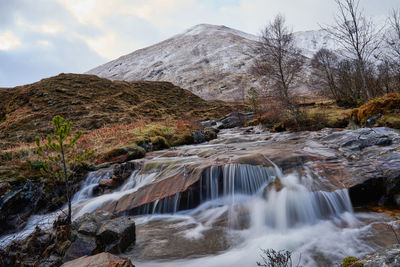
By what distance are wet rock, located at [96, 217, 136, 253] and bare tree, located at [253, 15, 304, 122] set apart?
12.6 m

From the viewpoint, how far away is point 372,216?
4129 millimetres

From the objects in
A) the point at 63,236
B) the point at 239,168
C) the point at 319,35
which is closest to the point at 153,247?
the point at 63,236

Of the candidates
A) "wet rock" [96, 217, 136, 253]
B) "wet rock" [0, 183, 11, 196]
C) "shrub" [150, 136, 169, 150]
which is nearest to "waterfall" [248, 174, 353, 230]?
"wet rock" [96, 217, 136, 253]

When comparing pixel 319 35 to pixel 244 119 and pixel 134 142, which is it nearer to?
pixel 244 119

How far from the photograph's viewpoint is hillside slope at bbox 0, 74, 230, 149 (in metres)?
19.3

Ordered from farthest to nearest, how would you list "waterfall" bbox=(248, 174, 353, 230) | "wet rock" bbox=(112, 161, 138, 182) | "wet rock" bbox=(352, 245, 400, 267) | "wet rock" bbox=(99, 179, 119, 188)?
"wet rock" bbox=(112, 161, 138, 182)
"wet rock" bbox=(99, 179, 119, 188)
"waterfall" bbox=(248, 174, 353, 230)
"wet rock" bbox=(352, 245, 400, 267)

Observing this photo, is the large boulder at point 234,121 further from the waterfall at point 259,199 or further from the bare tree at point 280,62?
→ the waterfall at point 259,199

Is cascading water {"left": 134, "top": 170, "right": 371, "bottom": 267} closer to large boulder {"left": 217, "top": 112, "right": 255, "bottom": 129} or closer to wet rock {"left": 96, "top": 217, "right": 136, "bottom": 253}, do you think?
wet rock {"left": 96, "top": 217, "right": 136, "bottom": 253}


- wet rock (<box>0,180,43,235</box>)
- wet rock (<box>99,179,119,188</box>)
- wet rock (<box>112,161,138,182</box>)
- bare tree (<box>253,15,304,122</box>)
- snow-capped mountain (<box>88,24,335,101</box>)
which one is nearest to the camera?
wet rock (<box>0,180,43,235</box>)

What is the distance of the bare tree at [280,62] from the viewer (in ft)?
46.0

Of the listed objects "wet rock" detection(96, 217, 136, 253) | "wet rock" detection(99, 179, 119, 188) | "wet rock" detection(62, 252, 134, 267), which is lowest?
"wet rock" detection(96, 217, 136, 253)

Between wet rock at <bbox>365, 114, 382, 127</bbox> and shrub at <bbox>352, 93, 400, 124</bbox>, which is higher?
shrub at <bbox>352, 93, 400, 124</bbox>

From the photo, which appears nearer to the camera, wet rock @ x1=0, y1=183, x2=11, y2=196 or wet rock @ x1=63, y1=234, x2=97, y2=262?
wet rock @ x1=63, y1=234, x2=97, y2=262

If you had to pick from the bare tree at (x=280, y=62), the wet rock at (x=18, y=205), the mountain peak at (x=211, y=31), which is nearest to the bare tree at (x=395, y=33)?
the bare tree at (x=280, y=62)
